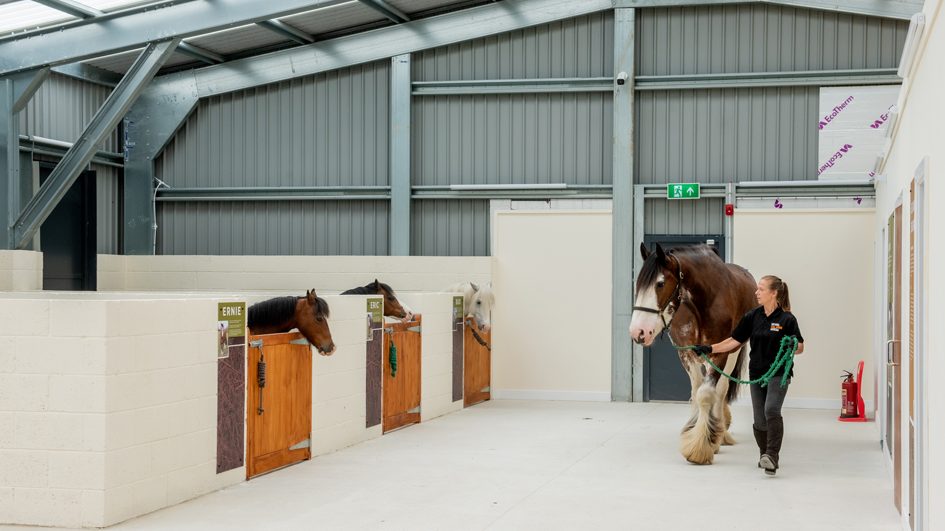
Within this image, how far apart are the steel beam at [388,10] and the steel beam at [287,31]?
1.10 m

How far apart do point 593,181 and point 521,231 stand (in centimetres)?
108

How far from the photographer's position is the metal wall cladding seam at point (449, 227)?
42.3ft

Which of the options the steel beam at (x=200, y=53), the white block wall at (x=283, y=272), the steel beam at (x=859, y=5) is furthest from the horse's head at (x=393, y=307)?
the steel beam at (x=859, y=5)

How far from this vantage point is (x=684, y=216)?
12.3 m

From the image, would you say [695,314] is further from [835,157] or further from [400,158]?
[400,158]

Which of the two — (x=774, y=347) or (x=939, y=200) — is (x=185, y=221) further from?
(x=939, y=200)

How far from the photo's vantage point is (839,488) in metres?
6.88

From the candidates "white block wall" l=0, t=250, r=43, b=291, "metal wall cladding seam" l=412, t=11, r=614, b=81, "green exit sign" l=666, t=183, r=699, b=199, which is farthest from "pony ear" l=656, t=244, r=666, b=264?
"white block wall" l=0, t=250, r=43, b=291

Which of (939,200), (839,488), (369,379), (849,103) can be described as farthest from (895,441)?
(849,103)

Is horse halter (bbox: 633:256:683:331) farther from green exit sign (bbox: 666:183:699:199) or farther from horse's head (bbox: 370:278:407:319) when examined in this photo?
green exit sign (bbox: 666:183:699:199)

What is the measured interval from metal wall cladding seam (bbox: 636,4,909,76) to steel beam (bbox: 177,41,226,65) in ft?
17.8

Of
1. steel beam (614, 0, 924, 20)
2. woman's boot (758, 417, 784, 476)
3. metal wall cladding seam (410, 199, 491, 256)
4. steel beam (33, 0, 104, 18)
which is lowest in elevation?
woman's boot (758, 417, 784, 476)

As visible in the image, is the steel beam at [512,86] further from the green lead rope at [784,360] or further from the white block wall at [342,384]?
the green lead rope at [784,360]

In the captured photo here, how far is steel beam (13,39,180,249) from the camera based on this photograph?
1099 cm
